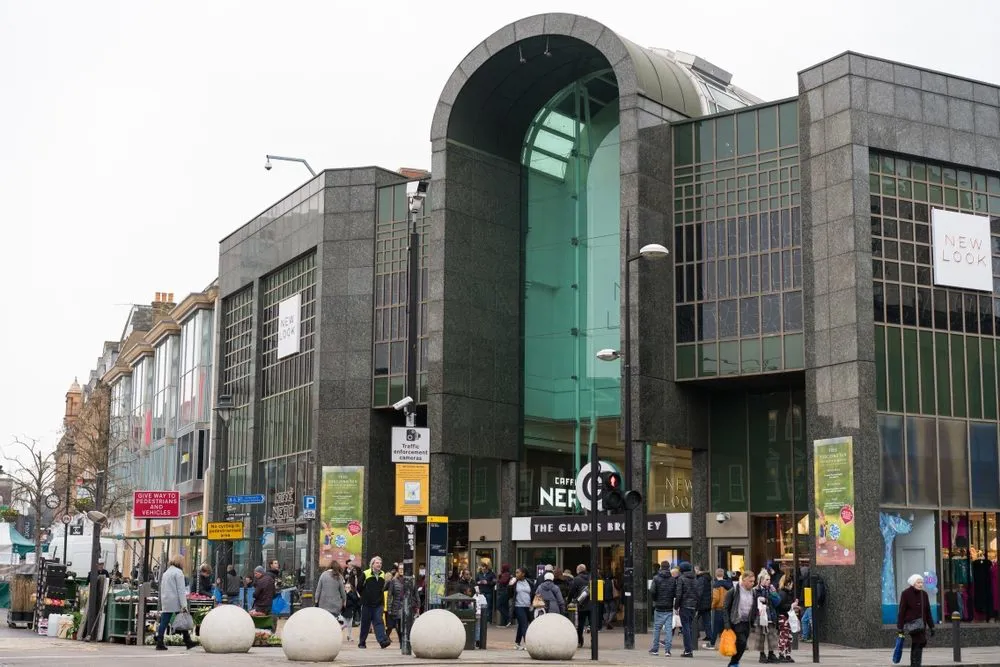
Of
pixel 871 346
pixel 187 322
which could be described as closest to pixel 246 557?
pixel 187 322

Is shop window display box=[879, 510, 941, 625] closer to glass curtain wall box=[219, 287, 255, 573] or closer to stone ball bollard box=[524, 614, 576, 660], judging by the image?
stone ball bollard box=[524, 614, 576, 660]

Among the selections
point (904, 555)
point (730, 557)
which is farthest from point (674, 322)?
point (904, 555)

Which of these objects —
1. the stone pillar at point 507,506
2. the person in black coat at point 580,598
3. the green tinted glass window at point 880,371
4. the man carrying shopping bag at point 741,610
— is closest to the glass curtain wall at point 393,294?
the stone pillar at point 507,506

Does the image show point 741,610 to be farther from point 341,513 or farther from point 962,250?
point 341,513

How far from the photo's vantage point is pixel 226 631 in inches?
875

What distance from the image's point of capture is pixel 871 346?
31.6 metres

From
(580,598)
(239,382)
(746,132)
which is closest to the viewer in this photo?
(580,598)

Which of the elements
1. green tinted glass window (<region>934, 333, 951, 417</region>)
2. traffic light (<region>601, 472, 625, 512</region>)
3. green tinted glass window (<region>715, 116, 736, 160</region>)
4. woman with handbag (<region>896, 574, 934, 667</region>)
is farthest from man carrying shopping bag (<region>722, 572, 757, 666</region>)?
green tinted glass window (<region>715, 116, 736, 160</region>)

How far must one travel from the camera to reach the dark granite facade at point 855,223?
30.7 meters

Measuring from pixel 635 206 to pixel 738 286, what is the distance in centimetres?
348

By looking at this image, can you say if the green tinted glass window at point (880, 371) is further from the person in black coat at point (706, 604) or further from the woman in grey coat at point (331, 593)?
the woman in grey coat at point (331, 593)

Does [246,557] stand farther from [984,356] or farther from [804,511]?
[984,356]

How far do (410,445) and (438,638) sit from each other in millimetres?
3619

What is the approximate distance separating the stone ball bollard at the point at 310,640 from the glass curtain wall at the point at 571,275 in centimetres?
1966
